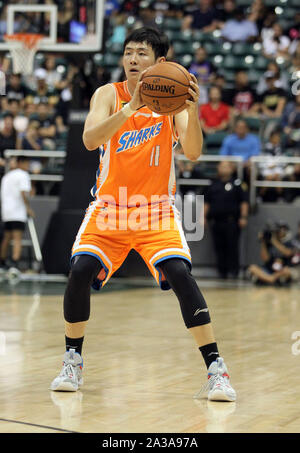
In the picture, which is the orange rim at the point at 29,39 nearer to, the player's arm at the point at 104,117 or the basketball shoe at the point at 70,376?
the player's arm at the point at 104,117

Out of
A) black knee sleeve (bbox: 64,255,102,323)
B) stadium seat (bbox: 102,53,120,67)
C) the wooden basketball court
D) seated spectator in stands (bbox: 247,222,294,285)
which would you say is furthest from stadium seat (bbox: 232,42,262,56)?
black knee sleeve (bbox: 64,255,102,323)

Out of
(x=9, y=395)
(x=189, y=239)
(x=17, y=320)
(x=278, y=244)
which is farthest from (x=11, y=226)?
(x=9, y=395)

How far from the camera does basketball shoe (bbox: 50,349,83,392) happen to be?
4.41 m

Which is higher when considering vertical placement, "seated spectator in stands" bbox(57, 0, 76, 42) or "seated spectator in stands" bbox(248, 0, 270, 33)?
"seated spectator in stands" bbox(248, 0, 270, 33)

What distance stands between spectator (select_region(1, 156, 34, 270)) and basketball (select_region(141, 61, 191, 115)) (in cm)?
893

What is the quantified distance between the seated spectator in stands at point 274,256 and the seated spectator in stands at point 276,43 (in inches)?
234

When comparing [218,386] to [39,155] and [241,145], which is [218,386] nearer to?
[241,145]

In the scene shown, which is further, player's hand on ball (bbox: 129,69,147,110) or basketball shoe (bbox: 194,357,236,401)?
basketball shoe (bbox: 194,357,236,401)

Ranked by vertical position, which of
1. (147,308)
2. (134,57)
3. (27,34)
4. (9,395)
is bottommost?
(147,308)

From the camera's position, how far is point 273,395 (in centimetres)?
440

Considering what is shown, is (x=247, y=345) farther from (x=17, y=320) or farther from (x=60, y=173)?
(x=60, y=173)

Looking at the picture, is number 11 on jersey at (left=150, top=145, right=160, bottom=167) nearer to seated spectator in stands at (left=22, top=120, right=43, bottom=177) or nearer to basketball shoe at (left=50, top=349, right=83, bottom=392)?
basketball shoe at (left=50, top=349, right=83, bottom=392)

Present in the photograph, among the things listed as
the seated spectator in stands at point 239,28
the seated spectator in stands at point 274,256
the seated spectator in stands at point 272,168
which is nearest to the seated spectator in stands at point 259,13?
the seated spectator in stands at point 239,28
